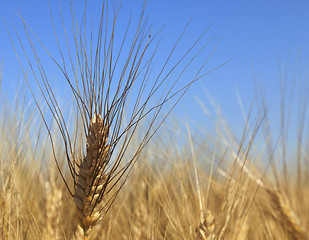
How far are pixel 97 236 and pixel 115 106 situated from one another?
105cm

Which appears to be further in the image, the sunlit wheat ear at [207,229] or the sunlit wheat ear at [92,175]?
the sunlit wheat ear at [207,229]

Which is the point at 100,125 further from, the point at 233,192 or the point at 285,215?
the point at 285,215

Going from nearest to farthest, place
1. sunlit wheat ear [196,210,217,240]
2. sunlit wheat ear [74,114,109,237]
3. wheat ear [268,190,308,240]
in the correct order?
1. sunlit wheat ear [74,114,109,237]
2. sunlit wheat ear [196,210,217,240]
3. wheat ear [268,190,308,240]

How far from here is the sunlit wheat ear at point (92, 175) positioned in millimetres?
1270

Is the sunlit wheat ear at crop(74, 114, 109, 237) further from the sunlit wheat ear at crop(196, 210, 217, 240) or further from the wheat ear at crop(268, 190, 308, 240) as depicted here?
the wheat ear at crop(268, 190, 308, 240)

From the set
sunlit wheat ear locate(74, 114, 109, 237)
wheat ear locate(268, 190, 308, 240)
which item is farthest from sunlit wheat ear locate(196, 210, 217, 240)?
wheat ear locate(268, 190, 308, 240)

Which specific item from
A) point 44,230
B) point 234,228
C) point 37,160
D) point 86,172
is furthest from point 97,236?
point 86,172

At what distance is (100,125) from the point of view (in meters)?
1.28

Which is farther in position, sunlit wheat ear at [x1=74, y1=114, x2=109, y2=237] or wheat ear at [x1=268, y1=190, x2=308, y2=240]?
wheat ear at [x1=268, y1=190, x2=308, y2=240]

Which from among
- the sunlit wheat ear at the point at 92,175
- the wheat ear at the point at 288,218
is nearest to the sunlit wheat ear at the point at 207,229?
the sunlit wheat ear at the point at 92,175

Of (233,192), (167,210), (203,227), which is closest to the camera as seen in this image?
(203,227)

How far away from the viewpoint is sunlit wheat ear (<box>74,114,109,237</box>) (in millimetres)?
1270

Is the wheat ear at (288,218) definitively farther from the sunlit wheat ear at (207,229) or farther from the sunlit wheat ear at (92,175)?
the sunlit wheat ear at (92,175)

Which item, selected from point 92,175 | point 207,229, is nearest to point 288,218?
point 207,229
